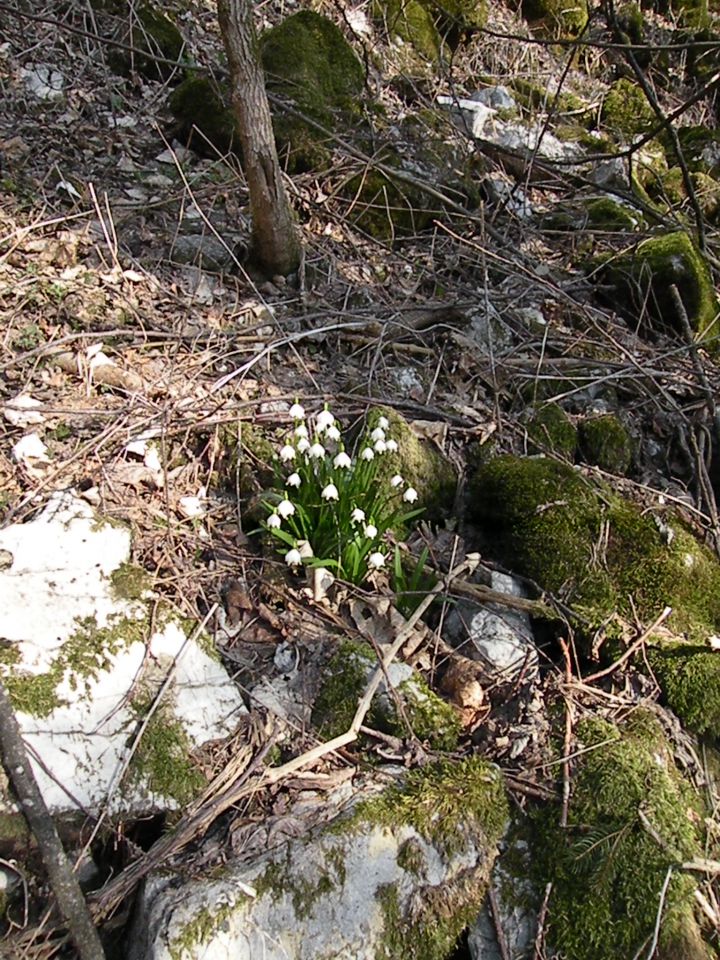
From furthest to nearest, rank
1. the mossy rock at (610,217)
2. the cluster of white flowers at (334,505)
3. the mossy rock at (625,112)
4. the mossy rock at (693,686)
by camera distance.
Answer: the mossy rock at (625,112), the mossy rock at (610,217), the cluster of white flowers at (334,505), the mossy rock at (693,686)

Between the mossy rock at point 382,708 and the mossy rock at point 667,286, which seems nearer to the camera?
the mossy rock at point 382,708

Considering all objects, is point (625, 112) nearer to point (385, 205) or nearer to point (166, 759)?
point (385, 205)

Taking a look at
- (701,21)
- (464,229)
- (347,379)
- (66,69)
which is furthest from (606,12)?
(701,21)

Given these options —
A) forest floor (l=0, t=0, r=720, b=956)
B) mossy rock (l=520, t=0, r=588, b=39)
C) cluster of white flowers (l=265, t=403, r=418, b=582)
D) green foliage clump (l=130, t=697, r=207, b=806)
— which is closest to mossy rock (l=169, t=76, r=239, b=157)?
forest floor (l=0, t=0, r=720, b=956)

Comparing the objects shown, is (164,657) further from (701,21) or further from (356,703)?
(701,21)

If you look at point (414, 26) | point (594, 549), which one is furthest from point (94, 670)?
point (414, 26)

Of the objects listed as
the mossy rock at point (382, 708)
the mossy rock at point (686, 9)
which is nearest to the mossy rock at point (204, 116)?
the mossy rock at point (382, 708)

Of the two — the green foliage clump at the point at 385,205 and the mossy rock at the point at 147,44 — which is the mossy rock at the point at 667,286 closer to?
the green foliage clump at the point at 385,205
